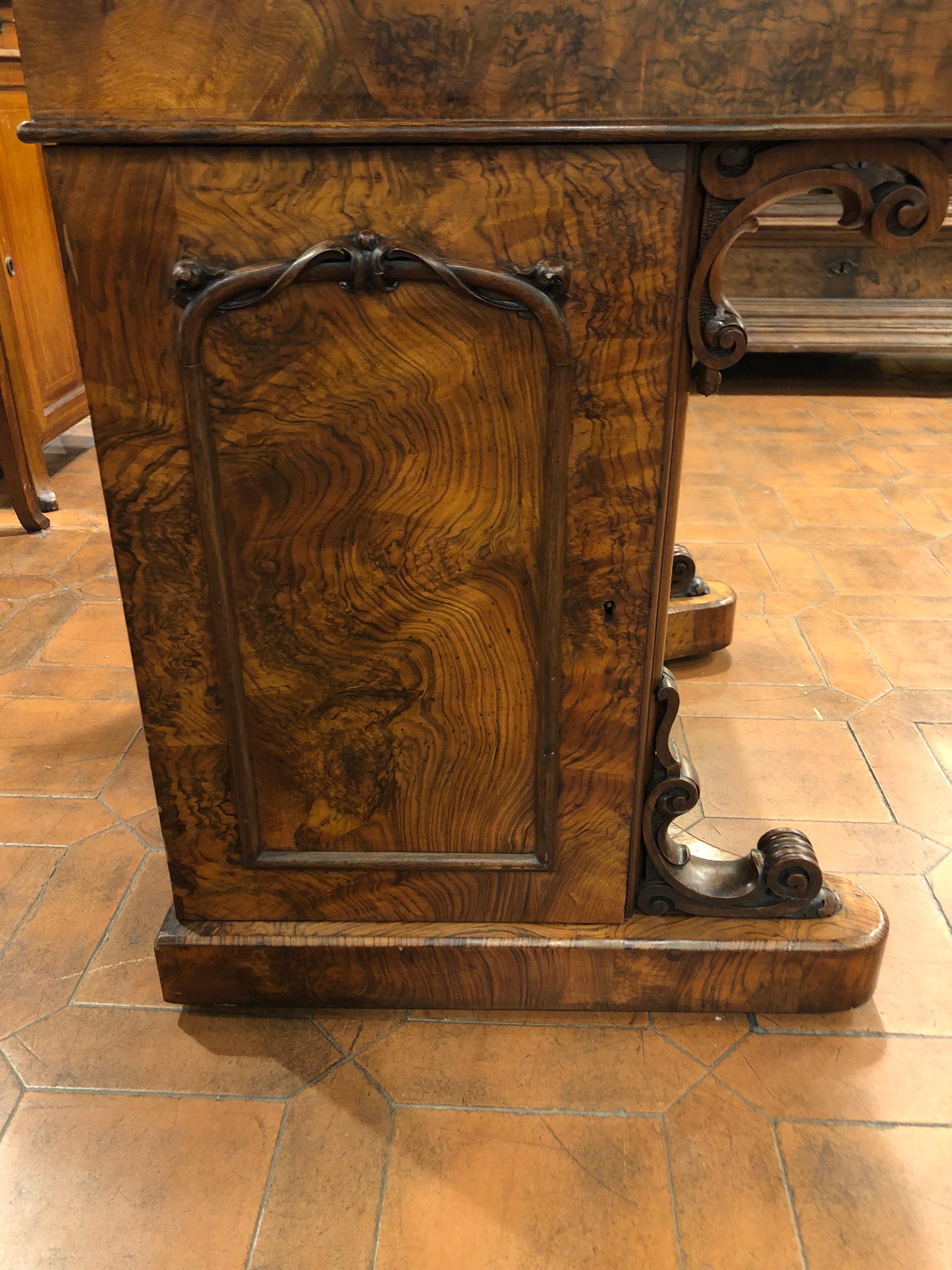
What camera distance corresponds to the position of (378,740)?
4.37 feet

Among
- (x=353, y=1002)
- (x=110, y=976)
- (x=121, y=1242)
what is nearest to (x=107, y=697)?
(x=110, y=976)

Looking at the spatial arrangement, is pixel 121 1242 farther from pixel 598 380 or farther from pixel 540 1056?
pixel 598 380

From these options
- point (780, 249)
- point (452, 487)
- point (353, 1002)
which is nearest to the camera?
point (452, 487)

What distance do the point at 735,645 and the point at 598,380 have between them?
56.3 inches

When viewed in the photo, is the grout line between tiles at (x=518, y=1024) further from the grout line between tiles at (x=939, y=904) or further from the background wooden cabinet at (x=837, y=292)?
the background wooden cabinet at (x=837, y=292)

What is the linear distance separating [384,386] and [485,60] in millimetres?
319

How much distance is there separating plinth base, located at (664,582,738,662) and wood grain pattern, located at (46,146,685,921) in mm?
984

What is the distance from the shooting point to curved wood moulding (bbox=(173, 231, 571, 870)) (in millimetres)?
1065

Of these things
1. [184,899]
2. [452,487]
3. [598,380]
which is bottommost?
[184,899]

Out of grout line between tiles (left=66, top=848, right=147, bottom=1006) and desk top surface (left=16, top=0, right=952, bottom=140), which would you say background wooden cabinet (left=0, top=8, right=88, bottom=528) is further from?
desk top surface (left=16, top=0, right=952, bottom=140)

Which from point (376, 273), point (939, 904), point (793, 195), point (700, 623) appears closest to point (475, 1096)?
point (939, 904)

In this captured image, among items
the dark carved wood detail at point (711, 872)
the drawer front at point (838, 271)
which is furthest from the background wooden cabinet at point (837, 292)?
the dark carved wood detail at point (711, 872)

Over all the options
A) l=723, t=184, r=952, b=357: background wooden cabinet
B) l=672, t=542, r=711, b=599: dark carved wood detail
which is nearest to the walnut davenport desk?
l=672, t=542, r=711, b=599: dark carved wood detail

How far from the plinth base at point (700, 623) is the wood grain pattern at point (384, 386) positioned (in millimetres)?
984
